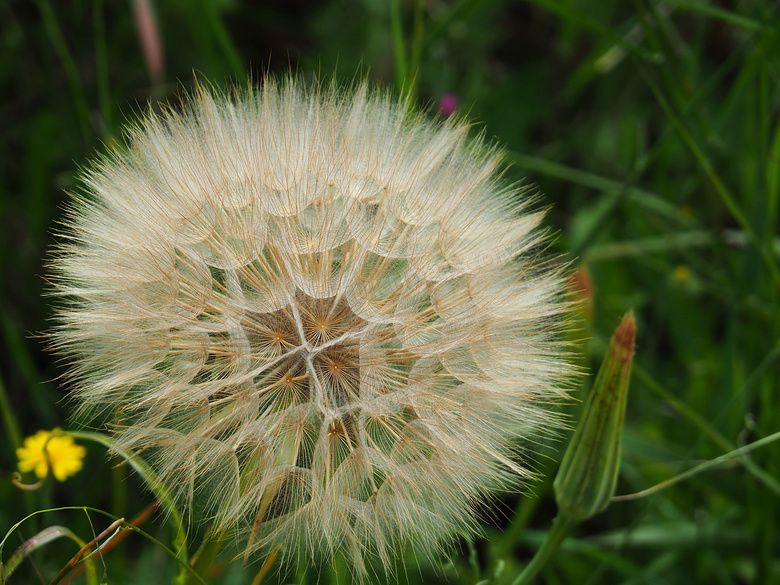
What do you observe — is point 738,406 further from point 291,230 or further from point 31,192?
point 31,192

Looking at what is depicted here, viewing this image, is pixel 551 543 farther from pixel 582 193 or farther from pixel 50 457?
pixel 582 193

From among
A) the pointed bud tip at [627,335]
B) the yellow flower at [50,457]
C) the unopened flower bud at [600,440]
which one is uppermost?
the pointed bud tip at [627,335]

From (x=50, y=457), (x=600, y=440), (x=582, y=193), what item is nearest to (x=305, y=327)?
(x=600, y=440)

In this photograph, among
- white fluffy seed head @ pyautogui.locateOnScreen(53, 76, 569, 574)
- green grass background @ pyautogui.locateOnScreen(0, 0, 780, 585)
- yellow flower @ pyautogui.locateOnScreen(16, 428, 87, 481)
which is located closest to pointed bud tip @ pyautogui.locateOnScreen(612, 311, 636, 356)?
white fluffy seed head @ pyautogui.locateOnScreen(53, 76, 569, 574)

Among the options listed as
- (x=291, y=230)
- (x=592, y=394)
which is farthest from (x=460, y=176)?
(x=592, y=394)

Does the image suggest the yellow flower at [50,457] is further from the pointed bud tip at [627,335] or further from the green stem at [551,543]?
the pointed bud tip at [627,335]

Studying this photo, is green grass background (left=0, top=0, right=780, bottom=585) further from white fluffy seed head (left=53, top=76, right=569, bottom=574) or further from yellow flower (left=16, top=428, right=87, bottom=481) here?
white fluffy seed head (left=53, top=76, right=569, bottom=574)

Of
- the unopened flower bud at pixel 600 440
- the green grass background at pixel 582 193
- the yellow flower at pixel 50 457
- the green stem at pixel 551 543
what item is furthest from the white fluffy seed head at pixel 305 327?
the yellow flower at pixel 50 457
